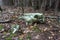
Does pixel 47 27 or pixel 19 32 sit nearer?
pixel 19 32

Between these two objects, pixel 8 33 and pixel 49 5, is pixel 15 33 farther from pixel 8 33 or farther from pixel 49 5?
pixel 49 5

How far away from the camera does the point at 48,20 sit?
568 centimetres

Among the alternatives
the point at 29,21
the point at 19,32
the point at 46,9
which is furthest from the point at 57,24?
the point at 46,9

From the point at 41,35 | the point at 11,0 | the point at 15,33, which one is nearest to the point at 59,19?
the point at 41,35

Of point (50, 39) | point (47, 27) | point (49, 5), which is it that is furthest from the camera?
point (49, 5)

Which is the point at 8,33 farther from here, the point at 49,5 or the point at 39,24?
the point at 49,5

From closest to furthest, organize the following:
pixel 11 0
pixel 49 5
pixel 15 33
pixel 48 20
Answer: pixel 15 33, pixel 48 20, pixel 49 5, pixel 11 0

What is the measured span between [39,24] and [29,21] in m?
0.35

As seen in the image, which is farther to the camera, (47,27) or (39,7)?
(39,7)

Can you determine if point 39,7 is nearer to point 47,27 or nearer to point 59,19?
point 59,19

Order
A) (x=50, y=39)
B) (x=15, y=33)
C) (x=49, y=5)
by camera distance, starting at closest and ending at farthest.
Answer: (x=50, y=39) → (x=15, y=33) → (x=49, y=5)

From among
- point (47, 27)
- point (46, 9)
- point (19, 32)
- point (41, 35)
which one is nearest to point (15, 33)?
point (19, 32)

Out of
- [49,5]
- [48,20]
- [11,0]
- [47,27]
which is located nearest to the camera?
[47,27]

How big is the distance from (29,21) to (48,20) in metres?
0.89
